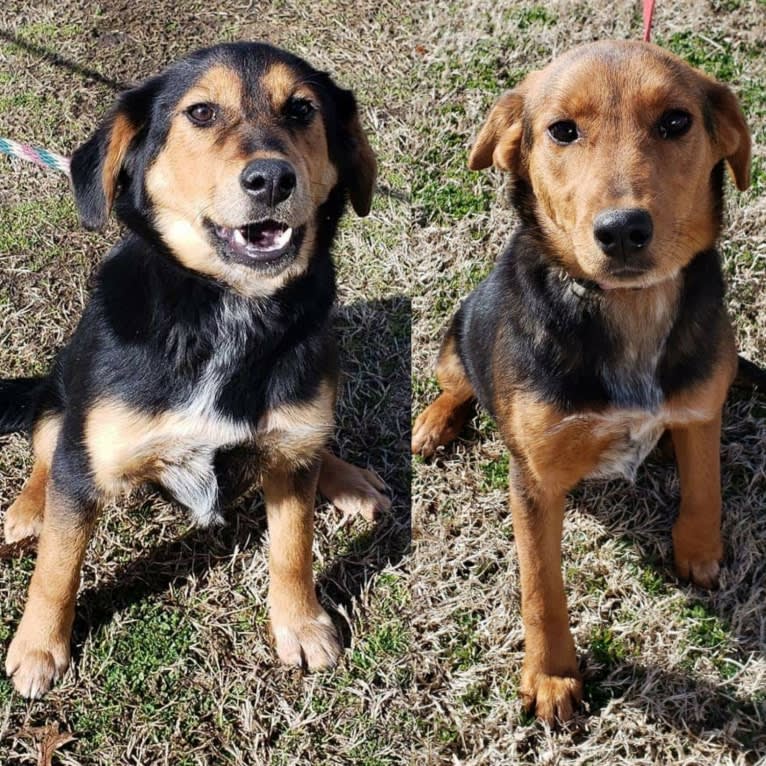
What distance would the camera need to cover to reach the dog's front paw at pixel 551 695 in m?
3.75

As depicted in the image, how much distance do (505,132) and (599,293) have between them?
2.35 feet

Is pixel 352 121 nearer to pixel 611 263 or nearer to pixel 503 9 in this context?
pixel 611 263

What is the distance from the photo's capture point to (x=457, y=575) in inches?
173

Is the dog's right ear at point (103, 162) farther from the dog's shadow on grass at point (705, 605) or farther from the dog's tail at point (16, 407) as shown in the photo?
the dog's shadow on grass at point (705, 605)

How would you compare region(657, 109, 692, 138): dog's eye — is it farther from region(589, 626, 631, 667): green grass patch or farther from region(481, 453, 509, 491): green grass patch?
region(589, 626, 631, 667): green grass patch

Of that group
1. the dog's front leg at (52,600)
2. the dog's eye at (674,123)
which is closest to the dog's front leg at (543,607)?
the dog's eye at (674,123)

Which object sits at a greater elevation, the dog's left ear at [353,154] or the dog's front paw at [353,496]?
the dog's left ear at [353,154]

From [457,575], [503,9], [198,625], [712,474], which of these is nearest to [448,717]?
[457,575]

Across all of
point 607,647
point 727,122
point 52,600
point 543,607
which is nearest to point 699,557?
point 607,647

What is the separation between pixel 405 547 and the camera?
448 cm

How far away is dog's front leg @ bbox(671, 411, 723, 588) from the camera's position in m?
3.82

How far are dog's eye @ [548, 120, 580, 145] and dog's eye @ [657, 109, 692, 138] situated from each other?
281 millimetres

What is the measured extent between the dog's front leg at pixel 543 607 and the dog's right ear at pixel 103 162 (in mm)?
1853

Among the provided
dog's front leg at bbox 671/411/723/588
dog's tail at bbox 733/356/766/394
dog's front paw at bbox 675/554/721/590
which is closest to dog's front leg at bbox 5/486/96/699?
dog's front leg at bbox 671/411/723/588
